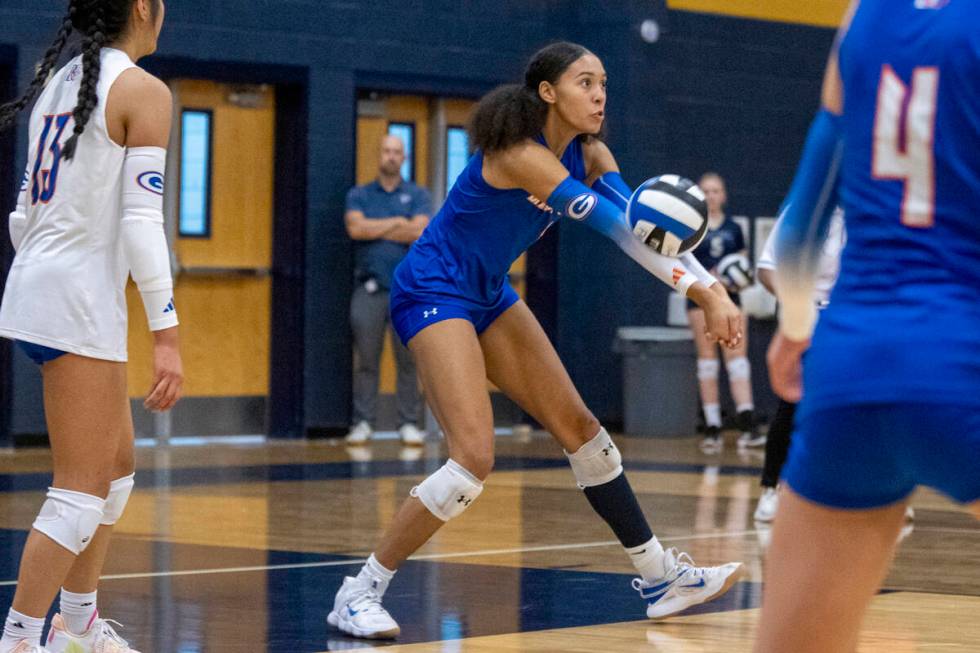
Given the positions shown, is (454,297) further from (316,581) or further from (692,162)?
(692,162)

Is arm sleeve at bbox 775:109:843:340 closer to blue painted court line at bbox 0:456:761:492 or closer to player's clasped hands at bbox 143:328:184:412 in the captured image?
player's clasped hands at bbox 143:328:184:412

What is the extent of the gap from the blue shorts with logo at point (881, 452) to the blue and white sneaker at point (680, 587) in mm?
2934

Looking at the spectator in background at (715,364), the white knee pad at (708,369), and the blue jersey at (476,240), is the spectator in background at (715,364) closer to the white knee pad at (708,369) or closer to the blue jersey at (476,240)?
the white knee pad at (708,369)

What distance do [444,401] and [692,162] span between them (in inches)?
396

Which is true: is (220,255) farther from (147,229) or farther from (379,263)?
(147,229)

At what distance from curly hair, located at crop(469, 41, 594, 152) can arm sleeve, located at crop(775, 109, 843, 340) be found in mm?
2545

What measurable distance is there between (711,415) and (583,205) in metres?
8.46

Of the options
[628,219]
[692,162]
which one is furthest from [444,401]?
[692,162]

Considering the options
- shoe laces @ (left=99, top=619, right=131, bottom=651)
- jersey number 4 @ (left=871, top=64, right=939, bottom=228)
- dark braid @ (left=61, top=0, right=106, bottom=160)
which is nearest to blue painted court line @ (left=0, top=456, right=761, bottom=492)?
shoe laces @ (left=99, top=619, right=131, bottom=651)

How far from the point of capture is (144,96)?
3.98 meters

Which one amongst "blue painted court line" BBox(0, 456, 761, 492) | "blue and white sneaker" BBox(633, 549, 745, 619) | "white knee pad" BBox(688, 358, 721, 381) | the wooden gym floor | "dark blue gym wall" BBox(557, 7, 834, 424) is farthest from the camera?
"dark blue gym wall" BBox(557, 7, 834, 424)

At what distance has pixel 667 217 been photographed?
477cm

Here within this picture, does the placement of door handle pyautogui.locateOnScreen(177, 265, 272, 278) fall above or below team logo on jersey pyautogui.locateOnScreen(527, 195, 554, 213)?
below

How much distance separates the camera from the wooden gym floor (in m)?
5.01
